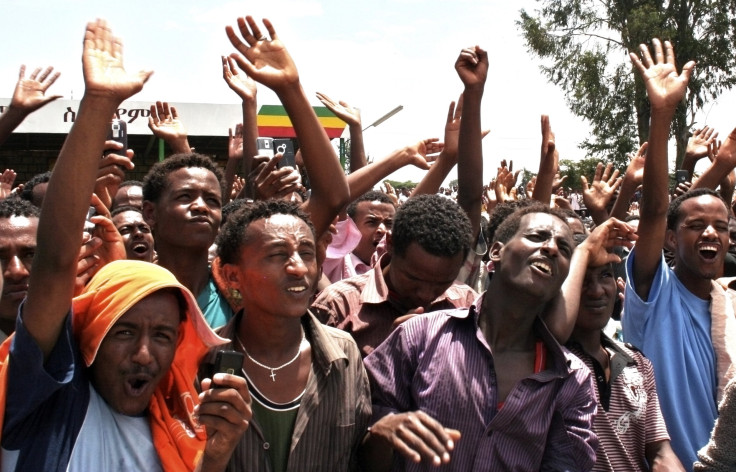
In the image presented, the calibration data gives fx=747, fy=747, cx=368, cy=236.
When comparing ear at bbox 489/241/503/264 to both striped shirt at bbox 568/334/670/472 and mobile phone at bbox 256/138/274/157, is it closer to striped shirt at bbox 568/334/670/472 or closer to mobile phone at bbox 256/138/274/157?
striped shirt at bbox 568/334/670/472

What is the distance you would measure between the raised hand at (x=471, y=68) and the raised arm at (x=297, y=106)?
0.97m

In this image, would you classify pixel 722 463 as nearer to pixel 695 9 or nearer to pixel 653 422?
pixel 653 422

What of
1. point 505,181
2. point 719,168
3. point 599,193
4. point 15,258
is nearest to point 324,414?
point 15,258

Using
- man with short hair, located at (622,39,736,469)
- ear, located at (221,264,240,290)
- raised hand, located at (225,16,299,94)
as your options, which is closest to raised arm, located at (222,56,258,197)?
raised hand, located at (225,16,299,94)

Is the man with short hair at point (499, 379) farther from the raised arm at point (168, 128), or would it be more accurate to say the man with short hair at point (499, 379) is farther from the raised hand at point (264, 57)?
the raised arm at point (168, 128)

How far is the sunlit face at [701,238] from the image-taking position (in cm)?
331

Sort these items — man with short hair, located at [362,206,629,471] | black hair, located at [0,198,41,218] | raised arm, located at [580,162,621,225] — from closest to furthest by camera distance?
man with short hair, located at [362,206,629,471] → black hair, located at [0,198,41,218] → raised arm, located at [580,162,621,225]

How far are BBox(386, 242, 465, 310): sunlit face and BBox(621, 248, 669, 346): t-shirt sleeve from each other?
29.7 inches

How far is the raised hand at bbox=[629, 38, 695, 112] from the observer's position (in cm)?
331

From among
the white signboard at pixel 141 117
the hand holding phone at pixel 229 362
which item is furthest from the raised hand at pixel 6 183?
the white signboard at pixel 141 117

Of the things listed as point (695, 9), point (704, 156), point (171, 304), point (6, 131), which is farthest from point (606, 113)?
point (171, 304)

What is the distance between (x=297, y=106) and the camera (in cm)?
294

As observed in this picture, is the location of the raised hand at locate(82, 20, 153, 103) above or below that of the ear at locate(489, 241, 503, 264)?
above

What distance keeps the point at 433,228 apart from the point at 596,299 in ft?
2.29
